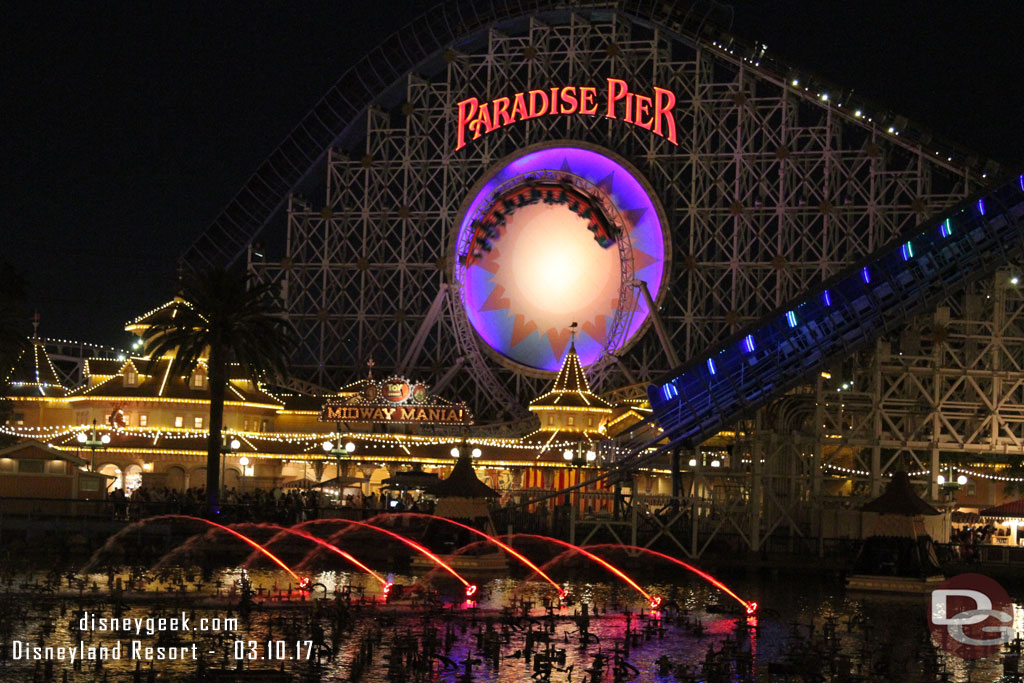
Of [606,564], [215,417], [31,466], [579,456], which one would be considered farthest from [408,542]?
[31,466]

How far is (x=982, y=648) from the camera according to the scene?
4566 cm

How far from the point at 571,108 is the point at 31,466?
128ft

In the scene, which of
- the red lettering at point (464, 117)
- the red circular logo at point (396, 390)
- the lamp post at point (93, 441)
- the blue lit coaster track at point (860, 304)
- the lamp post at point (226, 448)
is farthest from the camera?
the red lettering at point (464, 117)

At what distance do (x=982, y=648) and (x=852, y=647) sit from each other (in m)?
4.03

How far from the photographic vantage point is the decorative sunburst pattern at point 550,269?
96.8m

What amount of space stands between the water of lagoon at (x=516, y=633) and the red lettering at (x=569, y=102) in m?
46.3

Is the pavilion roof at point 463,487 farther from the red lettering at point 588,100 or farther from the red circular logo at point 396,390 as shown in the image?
the red lettering at point 588,100

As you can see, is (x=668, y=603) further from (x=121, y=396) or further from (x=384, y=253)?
(x=384, y=253)

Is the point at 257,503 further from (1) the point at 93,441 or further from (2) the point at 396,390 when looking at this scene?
(2) the point at 396,390

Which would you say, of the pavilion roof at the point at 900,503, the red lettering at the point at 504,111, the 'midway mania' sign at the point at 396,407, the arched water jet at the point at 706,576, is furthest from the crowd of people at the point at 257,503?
the red lettering at the point at 504,111

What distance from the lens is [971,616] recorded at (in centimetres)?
5319

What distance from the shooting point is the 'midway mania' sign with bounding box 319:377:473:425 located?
289 ft

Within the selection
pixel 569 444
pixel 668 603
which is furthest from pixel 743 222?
pixel 668 603

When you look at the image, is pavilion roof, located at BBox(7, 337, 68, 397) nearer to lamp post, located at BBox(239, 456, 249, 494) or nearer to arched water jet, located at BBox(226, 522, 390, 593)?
lamp post, located at BBox(239, 456, 249, 494)
